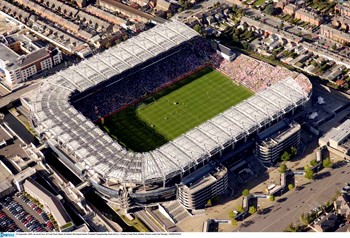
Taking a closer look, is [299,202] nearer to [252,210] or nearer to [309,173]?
[309,173]

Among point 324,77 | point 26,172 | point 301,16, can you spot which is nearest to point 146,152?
point 26,172

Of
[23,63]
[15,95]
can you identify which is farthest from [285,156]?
[23,63]

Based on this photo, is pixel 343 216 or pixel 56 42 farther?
pixel 56 42

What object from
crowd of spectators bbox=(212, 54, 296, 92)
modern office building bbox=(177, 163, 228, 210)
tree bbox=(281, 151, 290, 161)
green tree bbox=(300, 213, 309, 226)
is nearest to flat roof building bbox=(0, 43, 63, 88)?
crowd of spectators bbox=(212, 54, 296, 92)

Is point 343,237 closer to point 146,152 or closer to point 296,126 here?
point 296,126

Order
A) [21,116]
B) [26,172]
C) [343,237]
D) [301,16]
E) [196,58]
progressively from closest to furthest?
1. [343,237]
2. [26,172]
3. [21,116]
4. [196,58]
5. [301,16]

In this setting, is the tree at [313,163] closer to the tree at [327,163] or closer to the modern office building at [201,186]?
the tree at [327,163]
